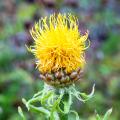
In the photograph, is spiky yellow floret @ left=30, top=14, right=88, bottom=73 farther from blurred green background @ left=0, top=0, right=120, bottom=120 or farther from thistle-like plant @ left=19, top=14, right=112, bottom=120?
blurred green background @ left=0, top=0, right=120, bottom=120

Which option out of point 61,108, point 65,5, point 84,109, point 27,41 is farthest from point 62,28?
point 65,5

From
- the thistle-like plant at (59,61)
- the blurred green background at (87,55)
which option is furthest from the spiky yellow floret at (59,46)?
the blurred green background at (87,55)

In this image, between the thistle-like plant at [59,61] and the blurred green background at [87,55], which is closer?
the thistle-like plant at [59,61]

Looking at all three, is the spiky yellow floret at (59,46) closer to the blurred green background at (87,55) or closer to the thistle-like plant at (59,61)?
the thistle-like plant at (59,61)

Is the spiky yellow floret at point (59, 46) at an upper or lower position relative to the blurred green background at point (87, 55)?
lower

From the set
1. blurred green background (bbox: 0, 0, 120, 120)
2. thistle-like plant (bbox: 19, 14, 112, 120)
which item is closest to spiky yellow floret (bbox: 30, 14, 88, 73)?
thistle-like plant (bbox: 19, 14, 112, 120)
